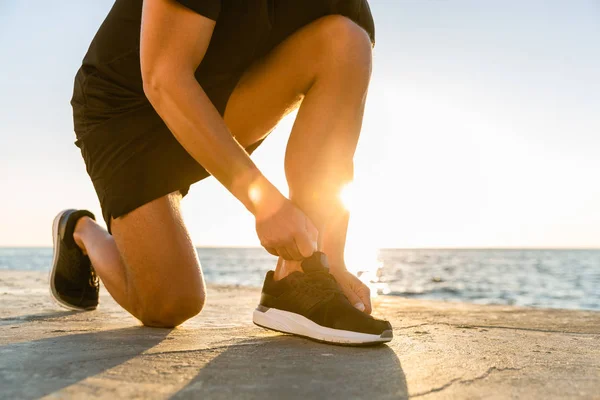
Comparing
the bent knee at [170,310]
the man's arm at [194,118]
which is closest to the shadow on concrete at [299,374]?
the man's arm at [194,118]

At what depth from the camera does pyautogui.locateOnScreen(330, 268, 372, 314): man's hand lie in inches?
76.5

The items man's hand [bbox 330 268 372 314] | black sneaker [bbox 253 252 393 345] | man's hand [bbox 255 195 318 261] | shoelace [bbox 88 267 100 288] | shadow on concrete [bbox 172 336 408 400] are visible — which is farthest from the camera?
shoelace [bbox 88 267 100 288]

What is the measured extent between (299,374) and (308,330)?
1.53 ft

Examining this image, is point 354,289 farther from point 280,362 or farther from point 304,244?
point 280,362

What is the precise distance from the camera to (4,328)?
196cm

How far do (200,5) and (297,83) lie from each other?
708 millimetres

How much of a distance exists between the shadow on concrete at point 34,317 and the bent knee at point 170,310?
0.48 metres

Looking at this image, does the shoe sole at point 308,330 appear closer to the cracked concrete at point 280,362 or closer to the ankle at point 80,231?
the cracked concrete at point 280,362

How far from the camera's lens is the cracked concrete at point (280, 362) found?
42.2 inches

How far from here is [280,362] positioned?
133 cm

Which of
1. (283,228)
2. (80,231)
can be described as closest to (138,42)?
(80,231)

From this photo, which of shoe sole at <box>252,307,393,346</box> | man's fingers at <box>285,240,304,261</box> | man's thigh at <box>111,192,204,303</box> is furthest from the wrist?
man's thigh at <box>111,192,204,303</box>

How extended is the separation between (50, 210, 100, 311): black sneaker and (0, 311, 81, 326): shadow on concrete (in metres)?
0.08

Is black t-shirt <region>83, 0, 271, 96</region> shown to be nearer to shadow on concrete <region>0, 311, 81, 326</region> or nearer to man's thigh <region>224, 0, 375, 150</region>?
man's thigh <region>224, 0, 375, 150</region>
